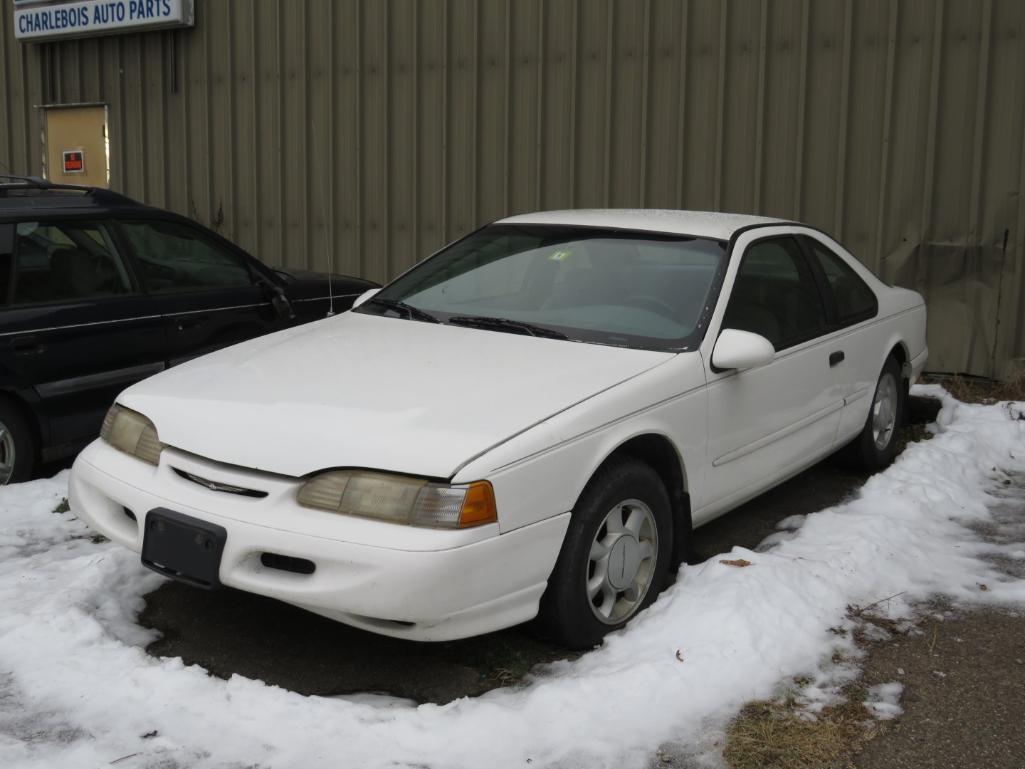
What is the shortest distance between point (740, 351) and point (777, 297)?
0.85 meters

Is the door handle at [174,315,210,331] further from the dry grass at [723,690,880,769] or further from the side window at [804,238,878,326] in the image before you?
the dry grass at [723,690,880,769]

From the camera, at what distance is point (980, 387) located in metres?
8.20

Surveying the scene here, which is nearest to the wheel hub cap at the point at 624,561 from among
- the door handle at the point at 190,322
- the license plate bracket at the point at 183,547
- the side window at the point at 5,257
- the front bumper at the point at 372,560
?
the front bumper at the point at 372,560

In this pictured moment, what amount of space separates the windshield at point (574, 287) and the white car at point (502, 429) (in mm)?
12

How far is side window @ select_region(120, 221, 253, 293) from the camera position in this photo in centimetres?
632

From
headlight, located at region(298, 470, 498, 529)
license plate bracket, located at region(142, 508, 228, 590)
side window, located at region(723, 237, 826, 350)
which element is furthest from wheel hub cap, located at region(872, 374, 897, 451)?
license plate bracket, located at region(142, 508, 228, 590)

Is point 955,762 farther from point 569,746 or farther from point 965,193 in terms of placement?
point 965,193

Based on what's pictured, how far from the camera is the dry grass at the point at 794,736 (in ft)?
10.5

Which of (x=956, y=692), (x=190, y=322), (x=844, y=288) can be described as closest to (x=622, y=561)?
(x=956, y=692)

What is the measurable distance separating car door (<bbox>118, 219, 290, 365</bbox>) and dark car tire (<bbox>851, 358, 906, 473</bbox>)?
3452 mm

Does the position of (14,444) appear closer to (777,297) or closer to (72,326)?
(72,326)

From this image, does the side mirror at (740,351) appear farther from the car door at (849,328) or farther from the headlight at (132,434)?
the headlight at (132,434)

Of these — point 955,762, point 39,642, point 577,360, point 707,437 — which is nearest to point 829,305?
point 707,437

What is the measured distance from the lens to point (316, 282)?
24.4 ft
